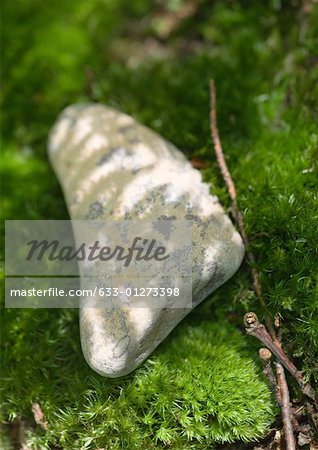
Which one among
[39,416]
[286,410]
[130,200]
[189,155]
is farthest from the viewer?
[189,155]

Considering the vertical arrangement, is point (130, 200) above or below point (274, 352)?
above

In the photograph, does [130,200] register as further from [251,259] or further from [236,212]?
[251,259]

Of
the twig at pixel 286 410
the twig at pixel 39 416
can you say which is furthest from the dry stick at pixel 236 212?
the twig at pixel 39 416

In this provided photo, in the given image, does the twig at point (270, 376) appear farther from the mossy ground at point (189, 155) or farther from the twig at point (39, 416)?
the twig at point (39, 416)

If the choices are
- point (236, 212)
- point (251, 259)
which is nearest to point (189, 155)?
point (236, 212)

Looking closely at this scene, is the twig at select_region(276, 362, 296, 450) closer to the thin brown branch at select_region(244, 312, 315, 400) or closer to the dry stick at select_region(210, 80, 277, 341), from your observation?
the thin brown branch at select_region(244, 312, 315, 400)
